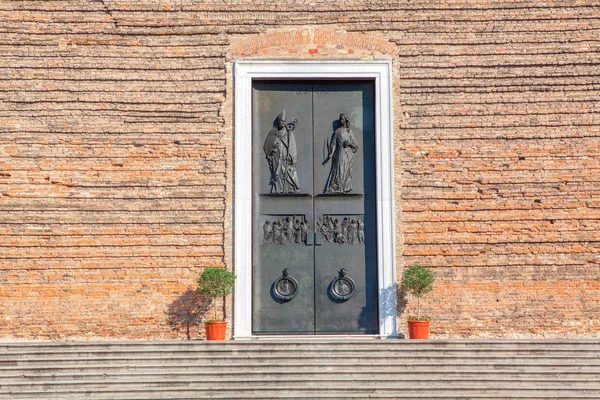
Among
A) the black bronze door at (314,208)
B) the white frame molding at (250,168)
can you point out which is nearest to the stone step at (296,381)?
the white frame molding at (250,168)

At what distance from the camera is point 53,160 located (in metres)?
11.6

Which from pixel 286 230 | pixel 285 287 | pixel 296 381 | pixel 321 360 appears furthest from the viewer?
pixel 286 230

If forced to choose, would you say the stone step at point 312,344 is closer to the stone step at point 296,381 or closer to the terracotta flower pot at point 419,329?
the stone step at point 296,381

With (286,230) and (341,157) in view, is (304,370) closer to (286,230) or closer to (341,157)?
(286,230)

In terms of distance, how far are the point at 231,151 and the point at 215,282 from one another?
6.70 feet

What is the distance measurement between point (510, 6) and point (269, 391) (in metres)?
6.83

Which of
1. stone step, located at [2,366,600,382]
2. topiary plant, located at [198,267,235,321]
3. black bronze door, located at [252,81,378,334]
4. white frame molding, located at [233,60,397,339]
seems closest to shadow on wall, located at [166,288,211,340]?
topiary plant, located at [198,267,235,321]

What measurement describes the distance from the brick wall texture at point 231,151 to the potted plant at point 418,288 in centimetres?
24

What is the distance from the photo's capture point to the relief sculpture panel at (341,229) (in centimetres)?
1187

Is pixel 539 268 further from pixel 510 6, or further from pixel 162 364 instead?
pixel 162 364

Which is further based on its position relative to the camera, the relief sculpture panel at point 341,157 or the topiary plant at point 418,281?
the relief sculpture panel at point 341,157

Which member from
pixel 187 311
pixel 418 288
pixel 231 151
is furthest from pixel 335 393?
pixel 231 151

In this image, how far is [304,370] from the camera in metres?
9.74

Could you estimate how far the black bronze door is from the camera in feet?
38.4
